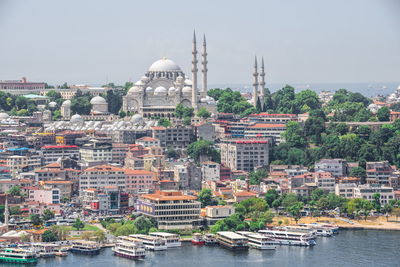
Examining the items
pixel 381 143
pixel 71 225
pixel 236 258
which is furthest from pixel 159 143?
pixel 236 258

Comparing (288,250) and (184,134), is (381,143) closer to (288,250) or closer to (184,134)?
(184,134)

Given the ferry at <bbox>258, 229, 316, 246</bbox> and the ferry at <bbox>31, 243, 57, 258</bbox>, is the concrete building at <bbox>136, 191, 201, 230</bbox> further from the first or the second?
the ferry at <bbox>31, 243, 57, 258</bbox>

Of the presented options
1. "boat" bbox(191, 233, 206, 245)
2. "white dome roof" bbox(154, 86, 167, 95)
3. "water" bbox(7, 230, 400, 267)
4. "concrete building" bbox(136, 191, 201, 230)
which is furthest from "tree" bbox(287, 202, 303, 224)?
"white dome roof" bbox(154, 86, 167, 95)

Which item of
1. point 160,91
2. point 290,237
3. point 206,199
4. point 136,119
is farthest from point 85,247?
point 160,91

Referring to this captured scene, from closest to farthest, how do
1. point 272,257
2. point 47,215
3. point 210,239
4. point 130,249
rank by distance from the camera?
point 130,249, point 272,257, point 210,239, point 47,215

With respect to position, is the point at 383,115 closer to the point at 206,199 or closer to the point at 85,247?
the point at 206,199

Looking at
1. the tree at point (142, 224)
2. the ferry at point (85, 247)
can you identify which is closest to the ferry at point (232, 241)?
the tree at point (142, 224)

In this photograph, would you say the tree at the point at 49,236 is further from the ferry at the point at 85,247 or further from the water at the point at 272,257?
the water at the point at 272,257
